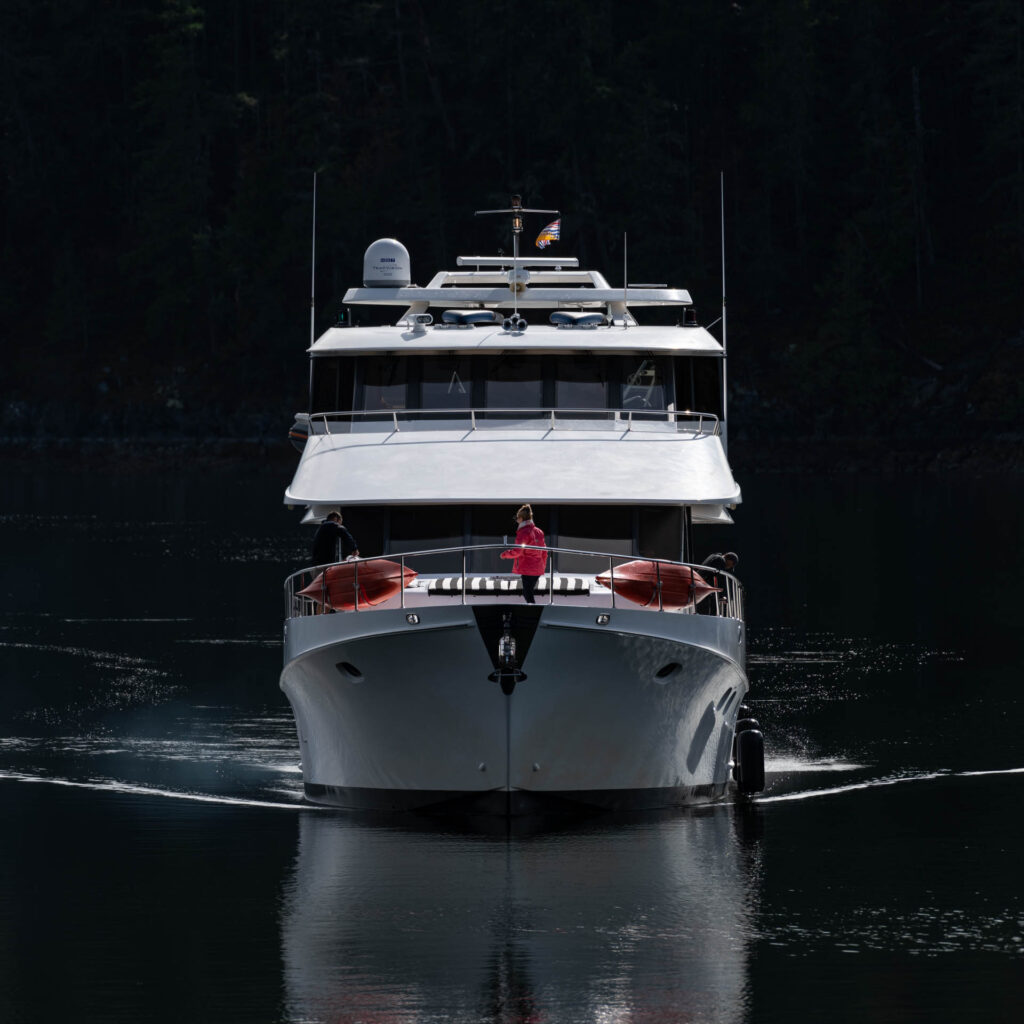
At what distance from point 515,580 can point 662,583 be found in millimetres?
1572

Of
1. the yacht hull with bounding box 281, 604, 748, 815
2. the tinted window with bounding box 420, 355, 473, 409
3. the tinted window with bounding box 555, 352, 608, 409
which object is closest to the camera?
the yacht hull with bounding box 281, 604, 748, 815

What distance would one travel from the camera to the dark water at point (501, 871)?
635 inches

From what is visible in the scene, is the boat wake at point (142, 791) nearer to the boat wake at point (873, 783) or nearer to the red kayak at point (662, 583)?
the red kayak at point (662, 583)

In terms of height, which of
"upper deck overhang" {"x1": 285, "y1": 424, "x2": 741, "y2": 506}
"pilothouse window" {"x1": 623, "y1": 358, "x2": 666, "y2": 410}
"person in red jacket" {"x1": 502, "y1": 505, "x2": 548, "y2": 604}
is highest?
"pilothouse window" {"x1": 623, "y1": 358, "x2": 666, "y2": 410}

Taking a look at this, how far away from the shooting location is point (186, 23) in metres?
113

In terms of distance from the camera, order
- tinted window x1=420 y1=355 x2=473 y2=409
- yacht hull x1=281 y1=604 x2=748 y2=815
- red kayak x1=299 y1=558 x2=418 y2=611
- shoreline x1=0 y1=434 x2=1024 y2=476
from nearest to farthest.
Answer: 1. yacht hull x1=281 y1=604 x2=748 y2=815
2. red kayak x1=299 y1=558 x2=418 y2=611
3. tinted window x1=420 y1=355 x2=473 y2=409
4. shoreline x1=0 y1=434 x2=1024 y2=476

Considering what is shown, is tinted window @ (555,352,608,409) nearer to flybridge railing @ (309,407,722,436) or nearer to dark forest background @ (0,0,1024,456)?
flybridge railing @ (309,407,722,436)

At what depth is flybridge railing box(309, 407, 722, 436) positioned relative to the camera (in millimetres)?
24812

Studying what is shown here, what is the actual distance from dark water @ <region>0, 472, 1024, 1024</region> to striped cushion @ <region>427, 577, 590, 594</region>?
2.46 metres

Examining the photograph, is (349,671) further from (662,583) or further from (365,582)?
(662,583)

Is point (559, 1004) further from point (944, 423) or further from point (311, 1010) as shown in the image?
point (944, 423)

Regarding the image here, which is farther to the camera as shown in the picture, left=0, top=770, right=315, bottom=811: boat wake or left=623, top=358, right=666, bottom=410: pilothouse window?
left=623, top=358, right=666, bottom=410: pilothouse window

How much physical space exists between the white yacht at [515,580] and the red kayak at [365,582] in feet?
0.08

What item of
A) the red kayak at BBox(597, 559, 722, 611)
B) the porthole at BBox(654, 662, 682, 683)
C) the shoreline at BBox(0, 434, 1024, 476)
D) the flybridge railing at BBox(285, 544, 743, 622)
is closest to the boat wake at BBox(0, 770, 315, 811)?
the flybridge railing at BBox(285, 544, 743, 622)
